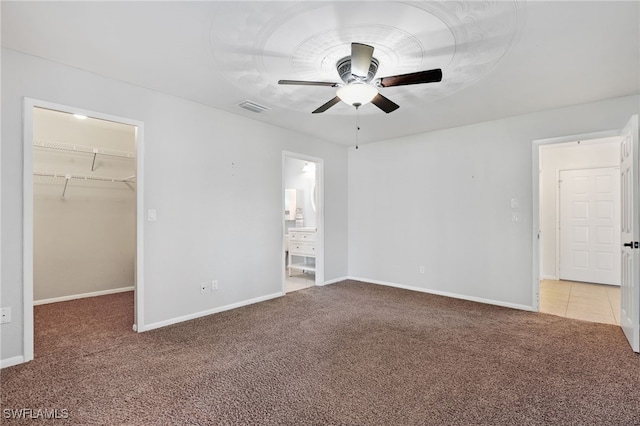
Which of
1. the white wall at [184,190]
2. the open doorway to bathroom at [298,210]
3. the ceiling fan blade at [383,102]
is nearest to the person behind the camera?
the white wall at [184,190]

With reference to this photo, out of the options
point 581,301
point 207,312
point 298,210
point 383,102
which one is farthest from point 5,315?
point 581,301

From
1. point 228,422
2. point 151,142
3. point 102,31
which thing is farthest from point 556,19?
point 151,142

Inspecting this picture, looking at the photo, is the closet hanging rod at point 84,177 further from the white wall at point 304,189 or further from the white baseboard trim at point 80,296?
the white wall at point 304,189

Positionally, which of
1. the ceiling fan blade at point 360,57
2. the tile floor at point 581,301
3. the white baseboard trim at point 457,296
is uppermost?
the ceiling fan blade at point 360,57

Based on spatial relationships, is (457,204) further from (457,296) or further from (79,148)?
(79,148)

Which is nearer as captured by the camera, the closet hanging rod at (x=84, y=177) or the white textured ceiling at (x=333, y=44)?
the white textured ceiling at (x=333, y=44)

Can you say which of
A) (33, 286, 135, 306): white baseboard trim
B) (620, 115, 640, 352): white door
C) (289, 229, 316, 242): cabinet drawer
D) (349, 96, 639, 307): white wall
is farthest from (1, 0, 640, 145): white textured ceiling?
(33, 286, 135, 306): white baseboard trim

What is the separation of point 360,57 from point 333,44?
0.44m

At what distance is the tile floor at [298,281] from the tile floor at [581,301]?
11.0 ft

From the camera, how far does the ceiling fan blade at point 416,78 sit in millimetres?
2223

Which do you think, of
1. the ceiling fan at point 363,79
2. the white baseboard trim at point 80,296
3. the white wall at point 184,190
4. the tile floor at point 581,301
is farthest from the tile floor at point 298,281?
the tile floor at point 581,301

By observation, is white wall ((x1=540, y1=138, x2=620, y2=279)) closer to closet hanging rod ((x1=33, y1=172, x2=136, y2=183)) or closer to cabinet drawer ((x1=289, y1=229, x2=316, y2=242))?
cabinet drawer ((x1=289, y1=229, x2=316, y2=242))

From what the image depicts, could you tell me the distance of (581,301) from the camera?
445 cm

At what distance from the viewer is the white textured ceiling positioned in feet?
6.73
